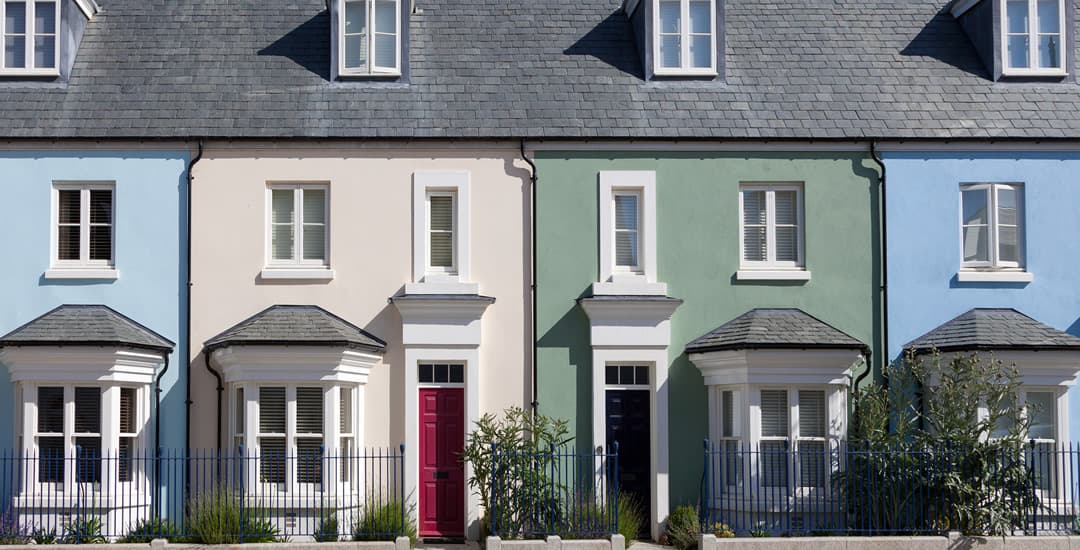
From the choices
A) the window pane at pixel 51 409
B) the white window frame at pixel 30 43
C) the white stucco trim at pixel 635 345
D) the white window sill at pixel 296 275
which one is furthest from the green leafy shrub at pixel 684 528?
the white window frame at pixel 30 43

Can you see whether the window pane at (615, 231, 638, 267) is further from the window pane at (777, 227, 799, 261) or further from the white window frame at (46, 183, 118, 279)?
the white window frame at (46, 183, 118, 279)

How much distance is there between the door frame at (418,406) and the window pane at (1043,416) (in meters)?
8.72

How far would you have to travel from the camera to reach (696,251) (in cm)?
2191

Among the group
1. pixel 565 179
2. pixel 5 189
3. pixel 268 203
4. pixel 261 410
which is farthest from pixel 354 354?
pixel 5 189

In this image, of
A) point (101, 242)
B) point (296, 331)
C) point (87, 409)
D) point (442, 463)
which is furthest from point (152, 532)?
point (101, 242)

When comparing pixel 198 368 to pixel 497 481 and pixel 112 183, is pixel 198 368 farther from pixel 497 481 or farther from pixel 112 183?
pixel 497 481

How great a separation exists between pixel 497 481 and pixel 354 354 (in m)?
3.08

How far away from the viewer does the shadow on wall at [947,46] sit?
76.8 feet

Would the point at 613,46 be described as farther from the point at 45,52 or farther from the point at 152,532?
the point at 152,532

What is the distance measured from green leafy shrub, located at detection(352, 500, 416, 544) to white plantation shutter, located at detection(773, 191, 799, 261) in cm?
748

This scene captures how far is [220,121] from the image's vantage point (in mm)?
21891

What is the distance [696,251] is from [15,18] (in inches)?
472

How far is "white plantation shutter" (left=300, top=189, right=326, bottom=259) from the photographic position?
21875mm

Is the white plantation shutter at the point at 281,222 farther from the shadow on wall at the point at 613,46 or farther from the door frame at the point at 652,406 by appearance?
Answer: the shadow on wall at the point at 613,46
